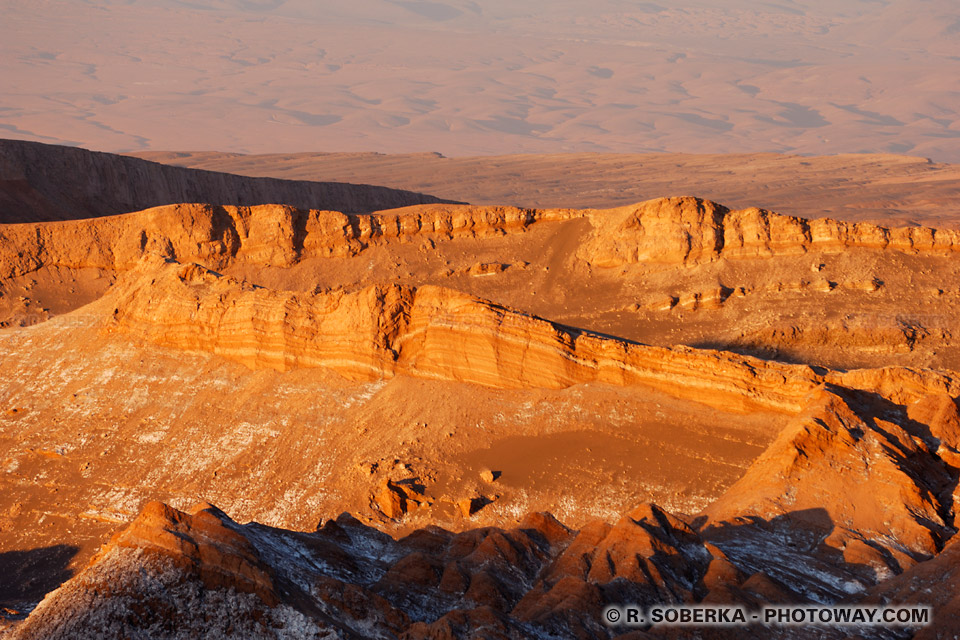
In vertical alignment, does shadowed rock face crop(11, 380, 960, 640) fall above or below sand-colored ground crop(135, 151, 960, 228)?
above

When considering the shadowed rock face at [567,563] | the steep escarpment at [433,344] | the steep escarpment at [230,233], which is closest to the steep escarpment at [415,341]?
the steep escarpment at [433,344]

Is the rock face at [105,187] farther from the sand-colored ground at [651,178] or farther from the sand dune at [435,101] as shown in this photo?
the sand dune at [435,101]

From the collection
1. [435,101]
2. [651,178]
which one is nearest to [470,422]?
[651,178]

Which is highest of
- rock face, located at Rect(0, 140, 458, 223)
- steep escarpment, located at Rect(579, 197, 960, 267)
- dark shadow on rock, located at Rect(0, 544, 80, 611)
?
steep escarpment, located at Rect(579, 197, 960, 267)

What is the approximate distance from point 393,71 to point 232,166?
11626cm

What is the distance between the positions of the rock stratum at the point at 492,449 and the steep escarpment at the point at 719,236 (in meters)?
0.15

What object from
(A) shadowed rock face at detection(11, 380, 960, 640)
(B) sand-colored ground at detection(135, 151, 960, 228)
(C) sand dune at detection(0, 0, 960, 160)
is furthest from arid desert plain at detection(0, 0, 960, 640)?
(C) sand dune at detection(0, 0, 960, 160)

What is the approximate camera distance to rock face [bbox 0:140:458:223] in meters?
39.5

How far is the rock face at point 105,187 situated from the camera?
39531 mm

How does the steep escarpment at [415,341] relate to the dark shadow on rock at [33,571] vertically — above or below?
above

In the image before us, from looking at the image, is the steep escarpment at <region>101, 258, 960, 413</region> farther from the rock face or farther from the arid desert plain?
the rock face

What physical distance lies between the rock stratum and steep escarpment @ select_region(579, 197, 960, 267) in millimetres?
146

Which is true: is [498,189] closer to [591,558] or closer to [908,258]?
[908,258]

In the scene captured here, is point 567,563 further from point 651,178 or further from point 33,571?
point 651,178
